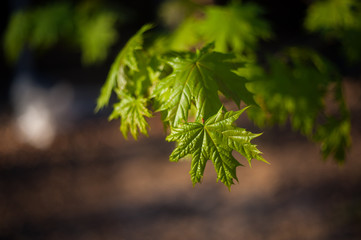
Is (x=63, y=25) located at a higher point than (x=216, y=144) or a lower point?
higher

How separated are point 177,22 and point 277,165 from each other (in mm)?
2265

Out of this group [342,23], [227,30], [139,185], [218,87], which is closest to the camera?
[218,87]

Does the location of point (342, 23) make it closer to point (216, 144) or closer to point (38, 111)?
point (216, 144)

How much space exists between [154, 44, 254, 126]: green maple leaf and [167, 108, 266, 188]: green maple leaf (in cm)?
5

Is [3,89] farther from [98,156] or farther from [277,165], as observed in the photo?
[277,165]

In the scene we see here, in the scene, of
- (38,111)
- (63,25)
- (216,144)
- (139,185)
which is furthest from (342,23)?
(38,111)

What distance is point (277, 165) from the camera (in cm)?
369

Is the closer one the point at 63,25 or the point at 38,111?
the point at 63,25

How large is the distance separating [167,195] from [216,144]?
9.01ft

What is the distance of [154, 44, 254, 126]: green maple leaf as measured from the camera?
3.00 ft

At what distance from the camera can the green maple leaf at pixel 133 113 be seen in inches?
40.9

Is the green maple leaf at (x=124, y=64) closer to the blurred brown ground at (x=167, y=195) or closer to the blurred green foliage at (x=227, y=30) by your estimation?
the blurred green foliage at (x=227, y=30)

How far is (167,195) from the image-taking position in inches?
136

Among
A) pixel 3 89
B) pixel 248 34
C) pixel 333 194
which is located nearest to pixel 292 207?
pixel 333 194
